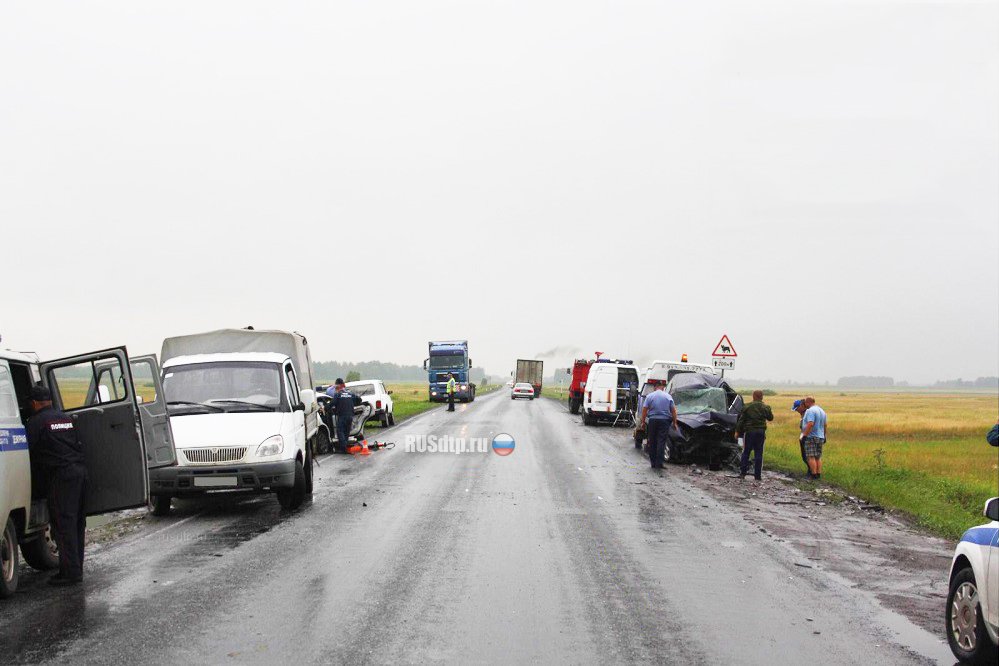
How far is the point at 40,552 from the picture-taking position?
8.38 meters

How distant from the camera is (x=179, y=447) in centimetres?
1162

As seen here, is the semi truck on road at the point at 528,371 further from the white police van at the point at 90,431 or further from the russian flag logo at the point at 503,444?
the white police van at the point at 90,431

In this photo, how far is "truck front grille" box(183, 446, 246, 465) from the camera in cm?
1162

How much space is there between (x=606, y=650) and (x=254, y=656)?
221 centimetres

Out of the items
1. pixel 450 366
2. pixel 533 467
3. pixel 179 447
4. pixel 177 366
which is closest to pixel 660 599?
pixel 179 447

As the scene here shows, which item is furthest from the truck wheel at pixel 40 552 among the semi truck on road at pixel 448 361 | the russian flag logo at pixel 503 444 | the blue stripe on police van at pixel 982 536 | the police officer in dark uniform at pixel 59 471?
the semi truck on road at pixel 448 361

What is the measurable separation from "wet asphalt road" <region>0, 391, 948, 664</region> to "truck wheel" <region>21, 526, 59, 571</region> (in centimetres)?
28

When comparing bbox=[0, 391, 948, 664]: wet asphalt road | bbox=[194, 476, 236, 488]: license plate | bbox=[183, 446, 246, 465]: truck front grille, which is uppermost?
bbox=[183, 446, 246, 465]: truck front grille

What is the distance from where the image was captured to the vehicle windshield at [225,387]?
497 inches

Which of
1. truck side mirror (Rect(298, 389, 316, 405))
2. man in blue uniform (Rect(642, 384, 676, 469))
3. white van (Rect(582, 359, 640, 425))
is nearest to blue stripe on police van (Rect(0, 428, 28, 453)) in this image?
truck side mirror (Rect(298, 389, 316, 405))

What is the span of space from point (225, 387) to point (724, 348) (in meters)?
14.7

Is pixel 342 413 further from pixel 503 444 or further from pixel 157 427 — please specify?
pixel 157 427

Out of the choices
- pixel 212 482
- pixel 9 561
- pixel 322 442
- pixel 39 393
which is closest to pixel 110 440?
pixel 39 393

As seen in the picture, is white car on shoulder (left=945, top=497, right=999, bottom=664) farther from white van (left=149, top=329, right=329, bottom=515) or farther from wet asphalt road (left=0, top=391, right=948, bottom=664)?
white van (left=149, top=329, right=329, bottom=515)
